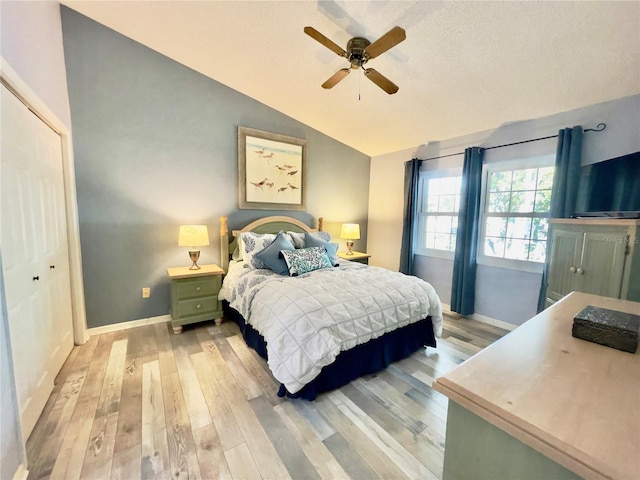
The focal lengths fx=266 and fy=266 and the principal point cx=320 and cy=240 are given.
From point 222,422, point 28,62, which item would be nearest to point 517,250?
point 222,422

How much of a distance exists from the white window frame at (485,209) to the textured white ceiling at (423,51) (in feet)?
1.53

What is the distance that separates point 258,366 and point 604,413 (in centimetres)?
223

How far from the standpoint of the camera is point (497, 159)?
3.21 m

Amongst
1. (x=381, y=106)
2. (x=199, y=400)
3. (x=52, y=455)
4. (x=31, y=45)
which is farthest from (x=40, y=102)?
(x=381, y=106)

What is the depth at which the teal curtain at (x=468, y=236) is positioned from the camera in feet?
10.8

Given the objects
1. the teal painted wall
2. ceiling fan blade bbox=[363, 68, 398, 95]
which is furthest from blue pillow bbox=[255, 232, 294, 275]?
ceiling fan blade bbox=[363, 68, 398, 95]

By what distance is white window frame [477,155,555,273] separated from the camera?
293 cm

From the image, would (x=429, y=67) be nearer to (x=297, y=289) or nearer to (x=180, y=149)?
(x=297, y=289)

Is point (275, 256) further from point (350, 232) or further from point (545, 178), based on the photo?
point (545, 178)

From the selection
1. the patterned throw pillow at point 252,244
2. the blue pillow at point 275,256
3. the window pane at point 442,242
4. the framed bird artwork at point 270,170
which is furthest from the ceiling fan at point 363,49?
the window pane at point 442,242

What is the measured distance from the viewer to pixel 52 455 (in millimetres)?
1440

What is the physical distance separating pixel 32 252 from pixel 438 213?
4262 millimetres

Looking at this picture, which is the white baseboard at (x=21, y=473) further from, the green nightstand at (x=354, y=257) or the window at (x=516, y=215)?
the window at (x=516, y=215)

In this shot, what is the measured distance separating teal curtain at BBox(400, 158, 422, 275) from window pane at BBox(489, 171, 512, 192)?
944 mm
